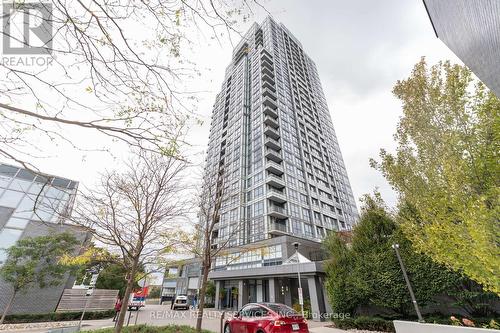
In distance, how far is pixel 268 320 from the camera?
260 inches

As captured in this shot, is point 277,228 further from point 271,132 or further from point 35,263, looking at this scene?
point 35,263

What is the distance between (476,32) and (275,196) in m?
29.0

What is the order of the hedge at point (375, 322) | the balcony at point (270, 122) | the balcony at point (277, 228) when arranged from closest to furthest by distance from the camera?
the hedge at point (375, 322)
the balcony at point (277, 228)
the balcony at point (270, 122)

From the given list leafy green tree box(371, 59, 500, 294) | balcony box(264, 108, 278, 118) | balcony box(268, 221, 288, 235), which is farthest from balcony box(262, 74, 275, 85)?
leafy green tree box(371, 59, 500, 294)

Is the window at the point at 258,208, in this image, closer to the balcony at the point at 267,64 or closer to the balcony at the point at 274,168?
the balcony at the point at 274,168

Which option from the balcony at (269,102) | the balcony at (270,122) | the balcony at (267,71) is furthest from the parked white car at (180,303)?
the balcony at (267,71)

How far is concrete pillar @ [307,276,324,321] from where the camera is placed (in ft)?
54.8

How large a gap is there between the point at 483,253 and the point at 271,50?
2378 inches

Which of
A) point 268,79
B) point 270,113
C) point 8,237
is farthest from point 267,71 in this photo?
point 8,237

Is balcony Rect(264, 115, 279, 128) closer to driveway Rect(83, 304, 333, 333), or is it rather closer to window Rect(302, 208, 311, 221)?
window Rect(302, 208, 311, 221)

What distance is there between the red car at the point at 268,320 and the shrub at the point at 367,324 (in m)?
6.86

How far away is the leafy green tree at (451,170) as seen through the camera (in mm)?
6293

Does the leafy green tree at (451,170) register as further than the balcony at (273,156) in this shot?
No

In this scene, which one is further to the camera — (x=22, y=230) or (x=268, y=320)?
(x=22, y=230)
